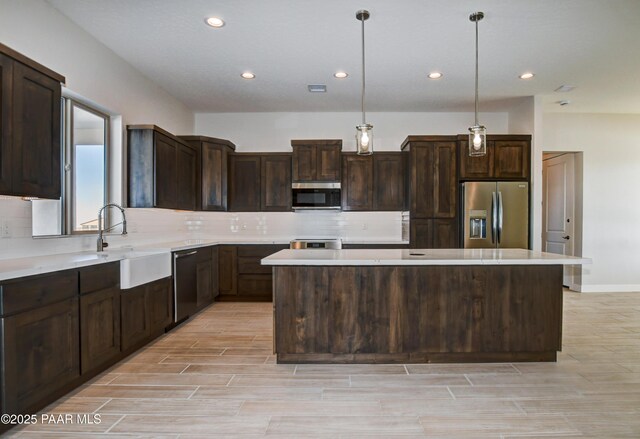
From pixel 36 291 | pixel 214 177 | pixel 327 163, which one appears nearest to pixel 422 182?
pixel 327 163

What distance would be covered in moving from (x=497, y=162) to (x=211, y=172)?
4.14m

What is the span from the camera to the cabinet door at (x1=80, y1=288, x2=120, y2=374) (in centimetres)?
→ 246

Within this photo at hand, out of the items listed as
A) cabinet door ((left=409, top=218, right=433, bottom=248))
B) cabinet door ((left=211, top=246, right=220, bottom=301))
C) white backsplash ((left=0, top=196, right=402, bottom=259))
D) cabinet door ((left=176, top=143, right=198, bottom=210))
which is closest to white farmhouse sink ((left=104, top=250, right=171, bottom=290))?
cabinet door ((left=176, top=143, right=198, bottom=210))

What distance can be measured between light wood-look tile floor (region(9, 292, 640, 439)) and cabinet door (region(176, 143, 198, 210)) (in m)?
2.06

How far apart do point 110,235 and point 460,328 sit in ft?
11.2

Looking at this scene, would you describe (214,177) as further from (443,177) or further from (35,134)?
(443,177)

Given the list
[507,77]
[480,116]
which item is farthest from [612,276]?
[507,77]

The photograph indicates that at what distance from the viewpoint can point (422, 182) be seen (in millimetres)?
5102

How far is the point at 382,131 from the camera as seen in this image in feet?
19.0

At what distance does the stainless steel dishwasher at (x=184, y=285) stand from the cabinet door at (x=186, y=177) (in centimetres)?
80

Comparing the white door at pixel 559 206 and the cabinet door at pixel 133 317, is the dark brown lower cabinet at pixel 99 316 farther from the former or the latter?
the white door at pixel 559 206

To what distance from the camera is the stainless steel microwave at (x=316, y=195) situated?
5340 millimetres

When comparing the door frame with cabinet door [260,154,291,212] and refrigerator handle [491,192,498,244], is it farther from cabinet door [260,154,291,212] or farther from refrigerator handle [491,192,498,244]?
cabinet door [260,154,291,212]

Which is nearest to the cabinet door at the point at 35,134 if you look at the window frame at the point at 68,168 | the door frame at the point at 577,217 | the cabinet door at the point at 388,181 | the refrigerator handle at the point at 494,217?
the window frame at the point at 68,168
